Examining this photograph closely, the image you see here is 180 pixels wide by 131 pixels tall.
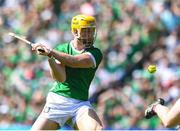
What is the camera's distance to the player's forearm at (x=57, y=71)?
7.03 m

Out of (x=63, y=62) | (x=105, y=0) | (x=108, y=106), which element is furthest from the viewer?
(x=105, y=0)

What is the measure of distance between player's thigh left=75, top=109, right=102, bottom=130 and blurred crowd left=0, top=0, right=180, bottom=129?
4027mm

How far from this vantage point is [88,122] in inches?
277

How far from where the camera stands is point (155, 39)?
38.4 feet

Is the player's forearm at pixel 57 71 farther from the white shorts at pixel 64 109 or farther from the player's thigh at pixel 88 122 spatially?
the player's thigh at pixel 88 122

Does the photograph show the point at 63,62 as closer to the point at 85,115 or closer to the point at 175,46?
the point at 85,115

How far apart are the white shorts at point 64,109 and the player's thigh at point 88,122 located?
0.06 metres

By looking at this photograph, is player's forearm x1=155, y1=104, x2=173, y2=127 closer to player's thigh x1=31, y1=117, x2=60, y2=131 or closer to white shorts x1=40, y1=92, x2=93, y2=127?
white shorts x1=40, y1=92, x2=93, y2=127

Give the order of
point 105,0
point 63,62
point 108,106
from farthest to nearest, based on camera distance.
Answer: point 105,0 < point 108,106 < point 63,62

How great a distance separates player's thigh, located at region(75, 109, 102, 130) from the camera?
7.00 meters

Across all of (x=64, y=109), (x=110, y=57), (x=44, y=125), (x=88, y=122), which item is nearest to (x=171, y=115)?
(x=88, y=122)

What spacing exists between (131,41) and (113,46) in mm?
331

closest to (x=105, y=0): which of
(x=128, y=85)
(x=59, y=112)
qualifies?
(x=128, y=85)

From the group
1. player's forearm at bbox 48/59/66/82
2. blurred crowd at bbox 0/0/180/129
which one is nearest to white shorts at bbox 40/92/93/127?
player's forearm at bbox 48/59/66/82
